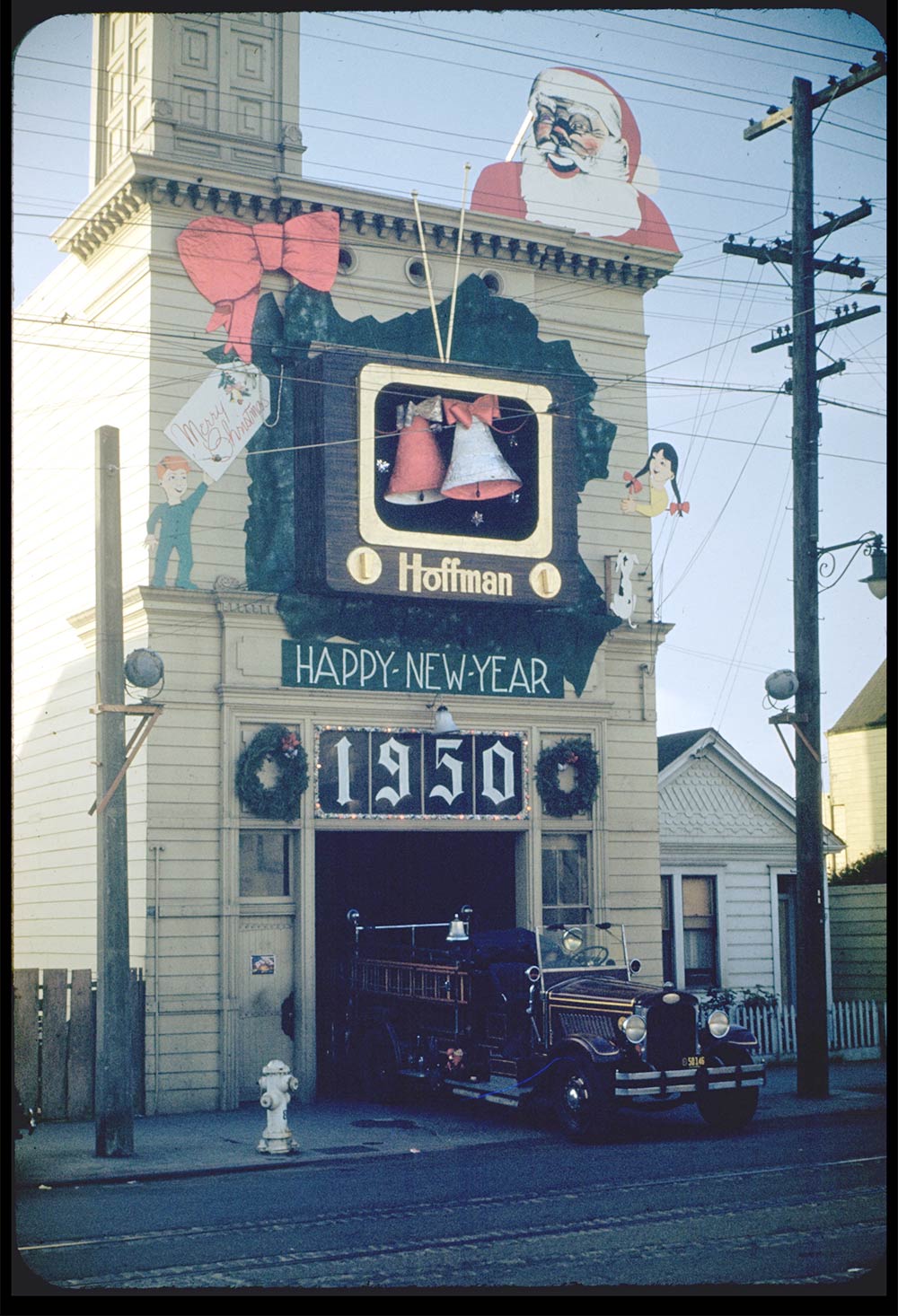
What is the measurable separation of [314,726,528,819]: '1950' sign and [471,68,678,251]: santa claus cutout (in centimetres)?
776

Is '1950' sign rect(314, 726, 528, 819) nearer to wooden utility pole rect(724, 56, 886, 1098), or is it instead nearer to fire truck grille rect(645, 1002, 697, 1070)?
wooden utility pole rect(724, 56, 886, 1098)

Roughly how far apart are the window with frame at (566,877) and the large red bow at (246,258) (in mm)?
8234

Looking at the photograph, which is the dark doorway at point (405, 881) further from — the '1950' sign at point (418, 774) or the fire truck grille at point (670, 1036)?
the fire truck grille at point (670, 1036)

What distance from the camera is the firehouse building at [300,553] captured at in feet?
66.7

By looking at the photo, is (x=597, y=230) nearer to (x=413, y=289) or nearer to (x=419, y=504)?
(x=413, y=289)

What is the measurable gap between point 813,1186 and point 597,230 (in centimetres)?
1528

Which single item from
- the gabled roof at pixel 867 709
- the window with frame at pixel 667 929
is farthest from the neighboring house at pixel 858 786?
the window with frame at pixel 667 929

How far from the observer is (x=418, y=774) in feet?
71.8

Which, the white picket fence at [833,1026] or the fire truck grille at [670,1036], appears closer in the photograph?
the fire truck grille at [670,1036]

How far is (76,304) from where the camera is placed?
22.8 metres

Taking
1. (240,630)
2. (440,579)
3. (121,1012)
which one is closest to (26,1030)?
(121,1012)

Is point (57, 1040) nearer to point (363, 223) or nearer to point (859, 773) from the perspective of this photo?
point (363, 223)

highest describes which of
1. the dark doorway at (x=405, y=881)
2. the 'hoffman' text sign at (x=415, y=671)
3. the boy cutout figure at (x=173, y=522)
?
the boy cutout figure at (x=173, y=522)

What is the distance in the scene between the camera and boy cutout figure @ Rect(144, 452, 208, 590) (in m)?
20.2
